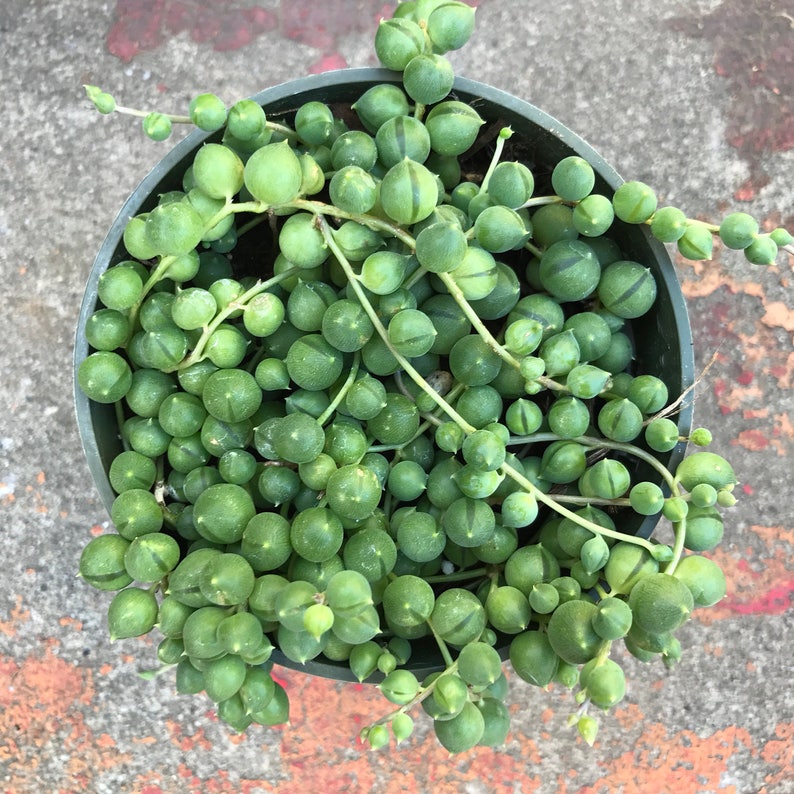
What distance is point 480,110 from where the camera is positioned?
759 millimetres

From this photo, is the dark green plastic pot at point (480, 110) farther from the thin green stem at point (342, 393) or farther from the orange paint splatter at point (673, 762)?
the orange paint splatter at point (673, 762)

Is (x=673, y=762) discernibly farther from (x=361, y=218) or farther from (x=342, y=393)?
(x=361, y=218)

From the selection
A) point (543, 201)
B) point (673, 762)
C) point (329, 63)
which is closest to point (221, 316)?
point (543, 201)

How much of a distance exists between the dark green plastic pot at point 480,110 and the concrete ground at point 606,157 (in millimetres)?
372

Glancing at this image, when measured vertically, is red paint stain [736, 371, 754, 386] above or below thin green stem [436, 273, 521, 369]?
below

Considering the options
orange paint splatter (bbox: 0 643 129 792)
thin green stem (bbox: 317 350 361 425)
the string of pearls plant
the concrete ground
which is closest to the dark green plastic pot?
the string of pearls plant

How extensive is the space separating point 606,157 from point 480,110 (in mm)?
379

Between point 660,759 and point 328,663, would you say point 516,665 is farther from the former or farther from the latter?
point 660,759

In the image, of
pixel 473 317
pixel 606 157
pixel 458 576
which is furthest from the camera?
pixel 606 157

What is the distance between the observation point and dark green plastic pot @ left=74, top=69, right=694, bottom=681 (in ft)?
2.34

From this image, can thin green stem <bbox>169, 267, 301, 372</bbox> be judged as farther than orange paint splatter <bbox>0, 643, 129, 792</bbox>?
No

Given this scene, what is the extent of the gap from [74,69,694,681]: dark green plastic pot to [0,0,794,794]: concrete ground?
0.37m

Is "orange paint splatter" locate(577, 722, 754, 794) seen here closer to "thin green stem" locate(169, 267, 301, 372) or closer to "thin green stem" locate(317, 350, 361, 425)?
"thin green stem" locate(317, 350, 361, 425)

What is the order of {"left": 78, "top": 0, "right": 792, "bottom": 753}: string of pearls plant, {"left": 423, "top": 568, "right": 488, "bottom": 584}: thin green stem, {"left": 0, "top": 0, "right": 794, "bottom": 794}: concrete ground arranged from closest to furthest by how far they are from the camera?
{"left": 78, "top": 0, "right": 792, "bottom": 753}: string of pearls plant → {"left": 423, "top": 568, "right": 488, "bottom": 584}: thin green stem → {"left": 0, "top": 0, "right": 794, "bottom": 794}: concrete ground
